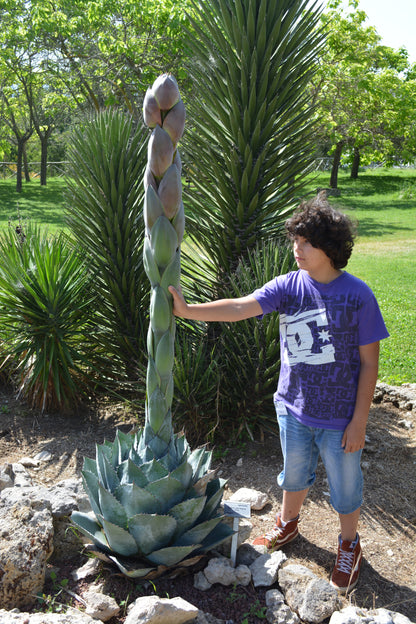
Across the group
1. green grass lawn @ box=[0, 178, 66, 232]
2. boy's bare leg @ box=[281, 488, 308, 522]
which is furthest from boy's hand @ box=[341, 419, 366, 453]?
green grass lawn @ box=[0, 178, 66, 232]

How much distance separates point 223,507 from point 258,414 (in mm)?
1505

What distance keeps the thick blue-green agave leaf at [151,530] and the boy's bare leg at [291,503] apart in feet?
2.93

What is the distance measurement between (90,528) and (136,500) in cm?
33

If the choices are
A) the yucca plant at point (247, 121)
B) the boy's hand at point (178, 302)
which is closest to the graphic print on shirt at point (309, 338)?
the boy's hand at point (178, 302)

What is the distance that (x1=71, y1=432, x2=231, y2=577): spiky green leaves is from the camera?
7.52ft

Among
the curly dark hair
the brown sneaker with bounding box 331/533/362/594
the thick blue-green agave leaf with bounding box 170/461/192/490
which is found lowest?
the brown sneaker with bounding box 331/533/362/594

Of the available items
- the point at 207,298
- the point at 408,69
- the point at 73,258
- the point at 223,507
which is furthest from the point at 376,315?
the point at 408,69

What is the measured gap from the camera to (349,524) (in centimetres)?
288

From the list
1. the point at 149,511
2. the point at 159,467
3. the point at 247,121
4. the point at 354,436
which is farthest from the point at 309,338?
the point at 247,121

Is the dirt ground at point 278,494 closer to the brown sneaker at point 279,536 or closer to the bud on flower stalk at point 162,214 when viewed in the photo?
the brown sneaker at point 279,536

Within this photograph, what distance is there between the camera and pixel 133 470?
2.35 m

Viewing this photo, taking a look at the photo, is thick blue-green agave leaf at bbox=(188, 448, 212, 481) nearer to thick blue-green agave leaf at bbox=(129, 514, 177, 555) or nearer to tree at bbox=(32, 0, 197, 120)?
thick blue-green agave leaf at bbox=(129, 514, 177, 555)

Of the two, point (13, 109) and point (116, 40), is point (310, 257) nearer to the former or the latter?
point (116, 40)

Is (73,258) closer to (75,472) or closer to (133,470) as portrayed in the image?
(75,472)
